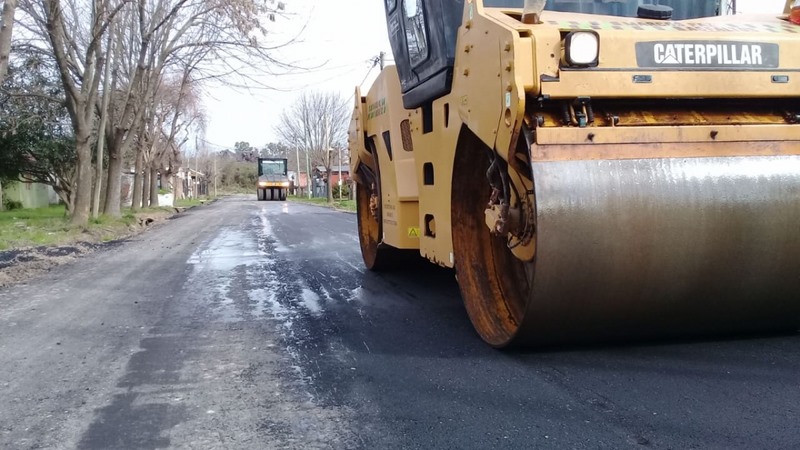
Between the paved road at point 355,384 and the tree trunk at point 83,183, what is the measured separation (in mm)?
13049

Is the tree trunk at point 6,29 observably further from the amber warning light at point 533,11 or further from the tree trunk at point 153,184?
the tree trunk at point 153,184

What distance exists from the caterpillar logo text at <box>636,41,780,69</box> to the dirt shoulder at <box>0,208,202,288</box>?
8.21 m

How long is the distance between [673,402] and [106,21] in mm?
16787

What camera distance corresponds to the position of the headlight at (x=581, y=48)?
12.9 feet

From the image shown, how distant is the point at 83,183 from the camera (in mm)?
19578

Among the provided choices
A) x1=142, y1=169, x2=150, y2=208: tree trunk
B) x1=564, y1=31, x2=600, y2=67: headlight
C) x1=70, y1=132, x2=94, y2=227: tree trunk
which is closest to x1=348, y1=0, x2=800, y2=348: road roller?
x1=564, y1=31, x2=600, y2=67: headlight

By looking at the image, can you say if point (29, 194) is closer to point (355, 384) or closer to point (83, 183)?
point (83, 183)

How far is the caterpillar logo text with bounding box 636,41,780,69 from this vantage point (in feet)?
13.3

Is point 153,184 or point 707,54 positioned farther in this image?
point 153,184

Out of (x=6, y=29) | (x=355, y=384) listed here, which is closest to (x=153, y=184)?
(x=6, y=29)

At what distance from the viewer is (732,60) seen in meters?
4.14

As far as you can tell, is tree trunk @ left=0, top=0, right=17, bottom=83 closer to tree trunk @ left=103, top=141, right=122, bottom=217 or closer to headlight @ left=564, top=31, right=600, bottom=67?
headlight @ left=564, top=31, right=600, bottom=67

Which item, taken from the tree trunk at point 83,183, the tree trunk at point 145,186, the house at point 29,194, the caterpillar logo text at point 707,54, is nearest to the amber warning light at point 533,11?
the caterpillar logo text at point 707,54

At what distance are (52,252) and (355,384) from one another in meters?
10.2
